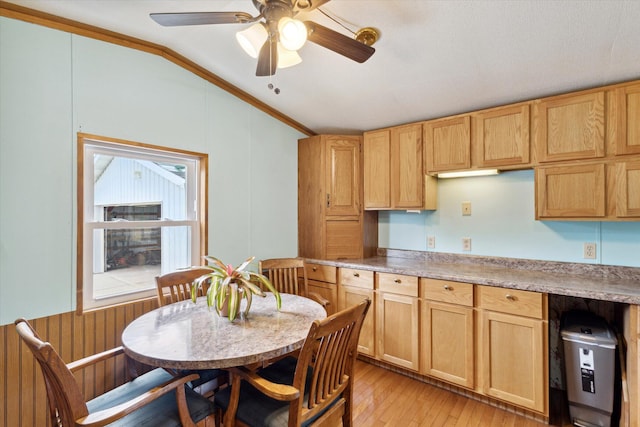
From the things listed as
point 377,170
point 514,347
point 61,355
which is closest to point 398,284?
point 514,347

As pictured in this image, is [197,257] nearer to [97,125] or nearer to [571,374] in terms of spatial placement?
[97,125]

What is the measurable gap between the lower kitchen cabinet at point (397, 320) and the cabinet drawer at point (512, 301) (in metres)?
0.50

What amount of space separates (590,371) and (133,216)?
3.22m

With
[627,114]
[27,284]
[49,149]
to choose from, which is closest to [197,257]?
[27,284]

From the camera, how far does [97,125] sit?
1958 mm

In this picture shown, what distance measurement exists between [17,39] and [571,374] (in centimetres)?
388

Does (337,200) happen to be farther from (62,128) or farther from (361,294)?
(62,128)

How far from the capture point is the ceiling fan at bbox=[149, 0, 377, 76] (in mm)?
1339

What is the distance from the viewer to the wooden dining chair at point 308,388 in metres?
1.21

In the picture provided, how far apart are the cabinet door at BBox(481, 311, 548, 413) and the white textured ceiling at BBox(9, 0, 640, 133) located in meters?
1.63

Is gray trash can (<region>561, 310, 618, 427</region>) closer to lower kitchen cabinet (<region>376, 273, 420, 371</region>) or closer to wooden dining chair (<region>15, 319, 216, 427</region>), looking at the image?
lower kitchen cabinet (<region>376, 273, 420, 371</region>)

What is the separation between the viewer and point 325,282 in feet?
9.78

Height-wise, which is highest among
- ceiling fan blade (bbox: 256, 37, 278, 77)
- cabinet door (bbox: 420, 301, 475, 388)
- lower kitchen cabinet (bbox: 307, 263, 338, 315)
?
ceiling fan blade (bbox: 256, 37, 278, 77)

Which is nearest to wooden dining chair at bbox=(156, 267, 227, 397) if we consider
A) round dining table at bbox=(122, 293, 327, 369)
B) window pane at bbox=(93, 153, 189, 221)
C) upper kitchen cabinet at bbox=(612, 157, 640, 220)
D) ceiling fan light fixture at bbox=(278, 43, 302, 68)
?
round dining table at bbox=(122, 293, 327, 369)
